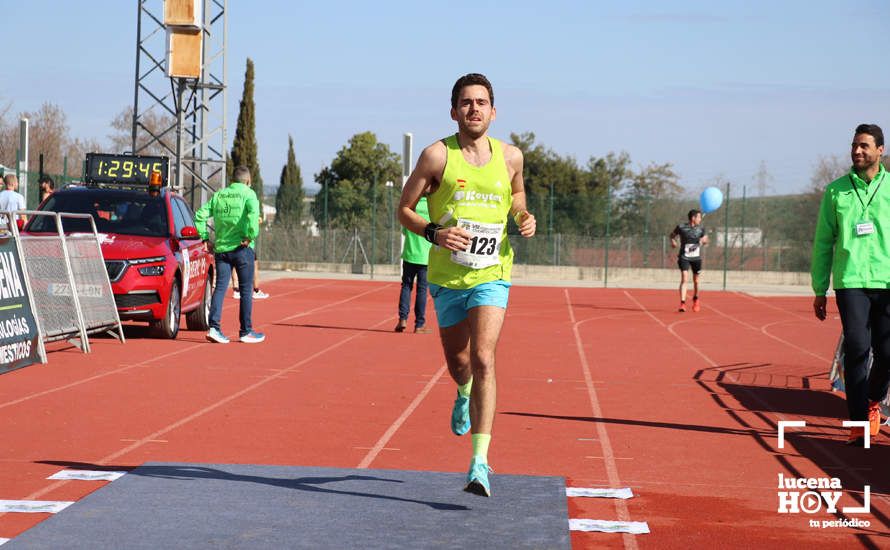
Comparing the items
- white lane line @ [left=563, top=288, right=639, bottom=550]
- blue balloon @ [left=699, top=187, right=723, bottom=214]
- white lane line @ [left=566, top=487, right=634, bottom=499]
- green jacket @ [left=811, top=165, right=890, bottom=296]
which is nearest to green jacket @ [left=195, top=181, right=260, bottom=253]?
white lane line @ [left=563, top=288, right=639, bottom=550]

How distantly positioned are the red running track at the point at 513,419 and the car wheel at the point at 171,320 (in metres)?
0.22

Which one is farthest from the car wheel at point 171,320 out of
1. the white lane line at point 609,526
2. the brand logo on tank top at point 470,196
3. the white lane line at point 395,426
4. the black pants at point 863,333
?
the white lane line at point 609,526

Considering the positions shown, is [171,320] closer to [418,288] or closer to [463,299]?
[418,288]

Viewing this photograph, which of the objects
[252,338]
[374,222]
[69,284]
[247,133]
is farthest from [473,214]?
[247,133]

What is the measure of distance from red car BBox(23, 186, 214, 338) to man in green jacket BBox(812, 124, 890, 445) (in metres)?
8.41

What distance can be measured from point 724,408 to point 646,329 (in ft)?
30.5

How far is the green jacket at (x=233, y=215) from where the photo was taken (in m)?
14.3

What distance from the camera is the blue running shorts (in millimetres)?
6469

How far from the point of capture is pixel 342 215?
40281 millimetres

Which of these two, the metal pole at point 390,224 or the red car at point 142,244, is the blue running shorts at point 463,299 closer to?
the red car at point 142,244

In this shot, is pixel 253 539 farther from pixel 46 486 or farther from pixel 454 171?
pixel 454 171

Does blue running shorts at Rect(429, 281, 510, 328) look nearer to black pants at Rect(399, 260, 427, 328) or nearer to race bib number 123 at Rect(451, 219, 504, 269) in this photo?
race bib number 123 at Rect(451, 219, 504, 269)

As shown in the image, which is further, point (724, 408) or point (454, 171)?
point (724, 408)

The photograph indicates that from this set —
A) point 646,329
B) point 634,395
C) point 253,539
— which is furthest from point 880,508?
point 646,329
